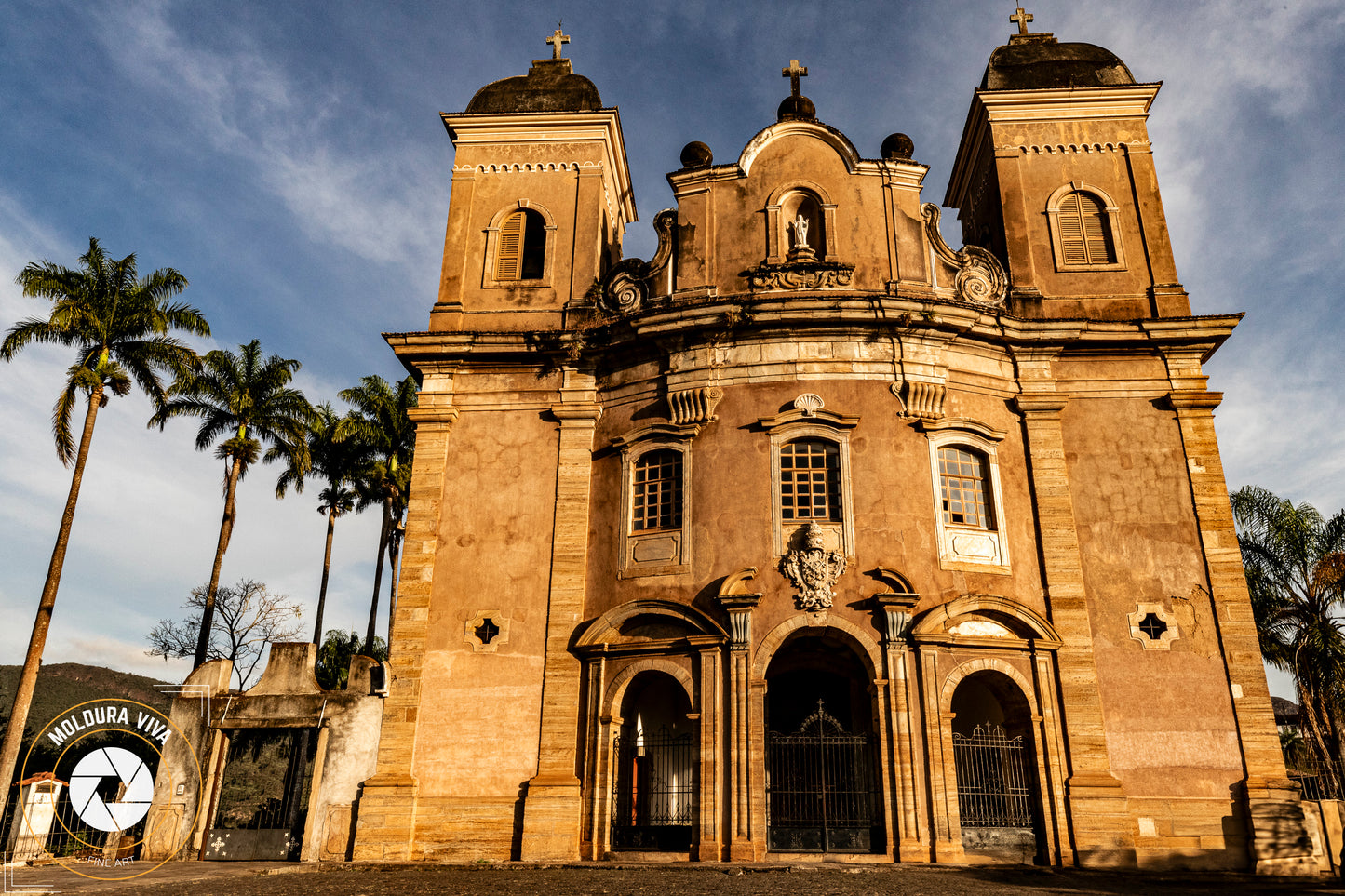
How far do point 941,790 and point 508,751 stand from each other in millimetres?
7319

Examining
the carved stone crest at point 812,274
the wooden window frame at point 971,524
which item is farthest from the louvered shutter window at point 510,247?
the wooden window frame at point 971,524

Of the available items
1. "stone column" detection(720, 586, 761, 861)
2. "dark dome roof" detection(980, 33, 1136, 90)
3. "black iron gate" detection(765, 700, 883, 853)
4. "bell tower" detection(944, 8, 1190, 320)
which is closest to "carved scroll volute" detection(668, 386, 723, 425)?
"stone column" detection(720, 586, 761, 861)

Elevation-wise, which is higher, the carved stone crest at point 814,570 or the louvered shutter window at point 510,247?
the louvered shutter window at point 510,247

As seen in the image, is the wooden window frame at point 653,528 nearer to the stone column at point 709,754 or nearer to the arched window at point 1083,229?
the stone column at point 709,754

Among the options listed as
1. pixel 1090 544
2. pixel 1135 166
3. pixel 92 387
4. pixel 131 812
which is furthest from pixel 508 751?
pixel 1135 166

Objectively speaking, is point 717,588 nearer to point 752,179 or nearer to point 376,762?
point 376,762

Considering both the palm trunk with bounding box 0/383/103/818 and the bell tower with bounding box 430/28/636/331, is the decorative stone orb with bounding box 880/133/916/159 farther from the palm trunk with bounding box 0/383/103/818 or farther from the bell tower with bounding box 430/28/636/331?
the palm trunk with bounding box 0/383/103/818

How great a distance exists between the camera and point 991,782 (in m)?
17.0

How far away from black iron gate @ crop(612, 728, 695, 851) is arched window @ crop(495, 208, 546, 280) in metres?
9.85

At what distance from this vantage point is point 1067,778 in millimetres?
16625

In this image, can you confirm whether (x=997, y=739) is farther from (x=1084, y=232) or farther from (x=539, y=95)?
(x=539, y=95)

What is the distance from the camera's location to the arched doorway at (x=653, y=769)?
17.0 m

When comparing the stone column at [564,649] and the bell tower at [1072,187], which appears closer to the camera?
the stone column at [564,649]

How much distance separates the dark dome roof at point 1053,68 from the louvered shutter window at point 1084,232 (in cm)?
270
